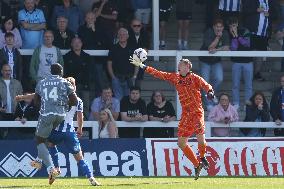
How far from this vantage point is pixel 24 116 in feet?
69.4

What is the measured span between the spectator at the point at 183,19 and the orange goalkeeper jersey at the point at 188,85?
506 cm

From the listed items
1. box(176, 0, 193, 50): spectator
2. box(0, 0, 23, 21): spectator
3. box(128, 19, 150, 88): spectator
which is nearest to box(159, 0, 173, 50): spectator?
box(176, 0, 193, 50): spectator

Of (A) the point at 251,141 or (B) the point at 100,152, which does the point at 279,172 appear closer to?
(A) the point at 251,141

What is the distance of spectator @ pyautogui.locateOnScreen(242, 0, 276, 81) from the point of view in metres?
22.4

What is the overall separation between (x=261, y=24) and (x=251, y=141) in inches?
119

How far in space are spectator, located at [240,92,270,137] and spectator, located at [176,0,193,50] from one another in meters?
2.29

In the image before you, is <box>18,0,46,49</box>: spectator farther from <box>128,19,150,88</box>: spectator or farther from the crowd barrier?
the crowd barrier

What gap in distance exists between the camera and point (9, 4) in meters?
23.4

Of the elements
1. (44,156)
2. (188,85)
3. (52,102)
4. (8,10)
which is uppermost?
(8,10)

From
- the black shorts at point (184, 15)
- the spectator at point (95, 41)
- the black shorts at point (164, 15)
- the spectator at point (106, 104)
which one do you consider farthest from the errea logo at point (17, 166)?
the black shorts at point (184, 15)

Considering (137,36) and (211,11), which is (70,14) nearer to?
(137,36)

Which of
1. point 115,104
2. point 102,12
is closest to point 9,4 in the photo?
point 102,12

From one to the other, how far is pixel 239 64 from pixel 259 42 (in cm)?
103

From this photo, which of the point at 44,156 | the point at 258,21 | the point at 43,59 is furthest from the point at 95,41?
the point at 44,156
